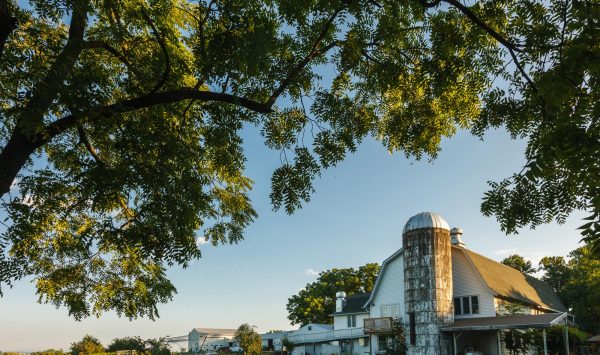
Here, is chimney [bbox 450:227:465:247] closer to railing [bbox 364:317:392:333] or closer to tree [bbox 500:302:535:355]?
tree [bbox 500:302:535:355]

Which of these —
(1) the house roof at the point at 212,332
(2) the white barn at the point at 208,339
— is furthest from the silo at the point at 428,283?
(1) the house roof at the point at 212,332

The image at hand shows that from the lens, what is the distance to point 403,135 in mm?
9328

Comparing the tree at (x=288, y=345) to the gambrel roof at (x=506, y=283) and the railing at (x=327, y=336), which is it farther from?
the gambrel roof at (x=506, y=283)

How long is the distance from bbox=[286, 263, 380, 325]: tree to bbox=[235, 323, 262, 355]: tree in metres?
8.35

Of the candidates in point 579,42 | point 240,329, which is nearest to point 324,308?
point 240,329

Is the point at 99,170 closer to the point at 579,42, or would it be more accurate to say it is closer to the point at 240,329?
the point at 579,42

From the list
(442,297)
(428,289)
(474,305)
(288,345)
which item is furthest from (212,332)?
(474,305)

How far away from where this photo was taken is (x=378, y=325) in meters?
33.3

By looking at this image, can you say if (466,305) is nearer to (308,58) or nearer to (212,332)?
(308,58)

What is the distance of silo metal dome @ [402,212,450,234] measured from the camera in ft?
102

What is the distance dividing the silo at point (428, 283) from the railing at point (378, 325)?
7.50 ft

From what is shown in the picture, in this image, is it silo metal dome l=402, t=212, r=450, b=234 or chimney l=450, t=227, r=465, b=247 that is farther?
chimney l=450, t=227, r=465, b=247

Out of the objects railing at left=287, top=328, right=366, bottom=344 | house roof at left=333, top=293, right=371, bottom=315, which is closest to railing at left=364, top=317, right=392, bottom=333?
railing at left=287, top=328, right=366, bottom=344

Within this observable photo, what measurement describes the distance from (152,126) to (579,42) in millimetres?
6307
